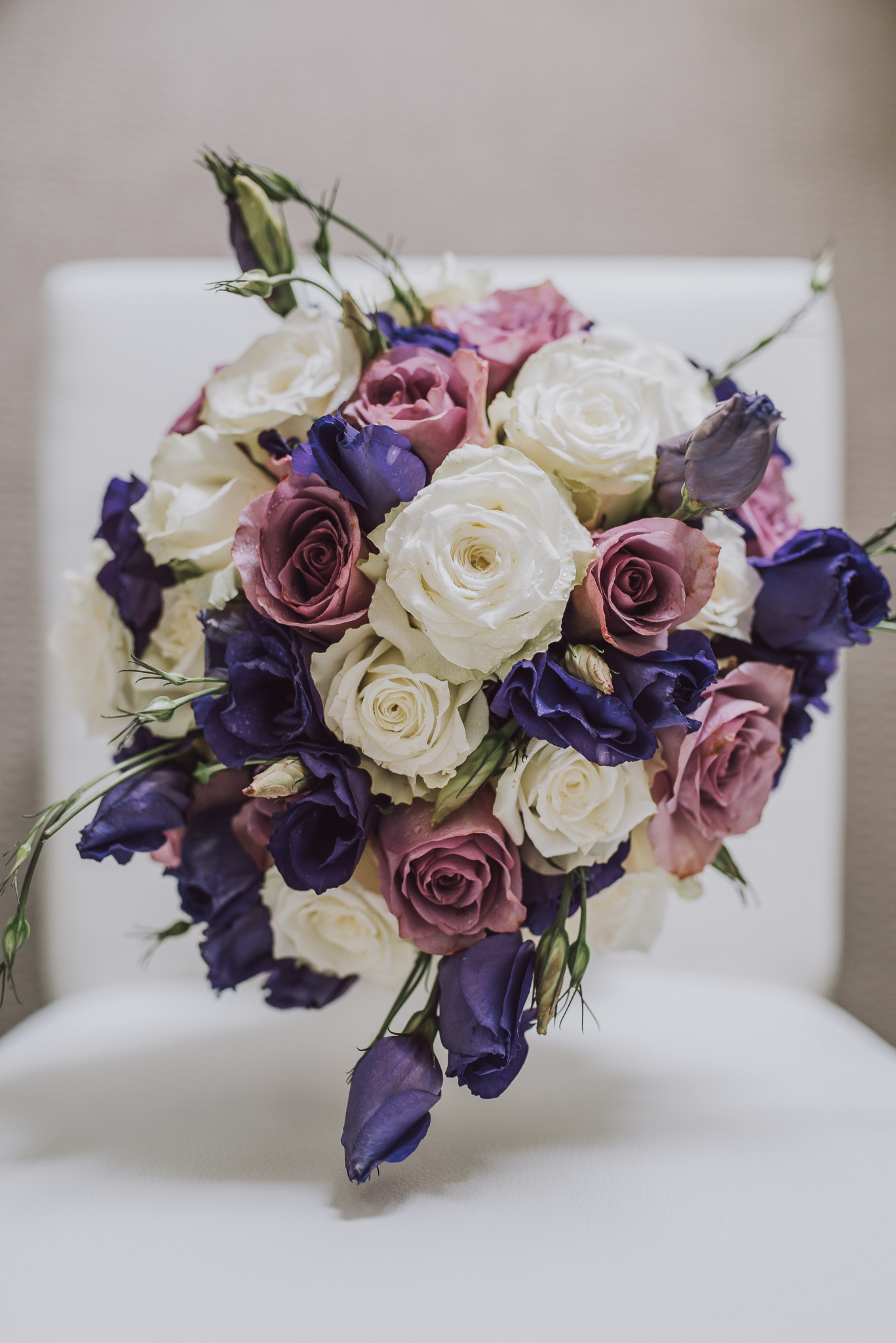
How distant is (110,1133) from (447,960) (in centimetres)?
24

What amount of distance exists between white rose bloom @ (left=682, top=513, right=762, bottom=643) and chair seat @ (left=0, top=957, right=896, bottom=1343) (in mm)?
295

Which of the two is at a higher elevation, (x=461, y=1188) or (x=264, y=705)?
(x=264, y=705)

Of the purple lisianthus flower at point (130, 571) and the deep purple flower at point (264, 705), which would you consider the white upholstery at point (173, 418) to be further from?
the deep purple flower at point (264, 705)

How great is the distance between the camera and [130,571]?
0.60 m

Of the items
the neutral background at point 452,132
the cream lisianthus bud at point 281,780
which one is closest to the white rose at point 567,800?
the cream lisianthus bud at point 281,780

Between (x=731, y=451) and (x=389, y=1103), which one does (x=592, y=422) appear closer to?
(x=731, y=451)

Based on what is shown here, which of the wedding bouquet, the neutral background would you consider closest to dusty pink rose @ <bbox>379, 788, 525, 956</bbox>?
the wedding bouquet

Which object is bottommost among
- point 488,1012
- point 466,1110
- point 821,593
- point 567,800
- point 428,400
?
point 466,1110

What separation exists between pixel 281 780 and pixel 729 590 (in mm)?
270

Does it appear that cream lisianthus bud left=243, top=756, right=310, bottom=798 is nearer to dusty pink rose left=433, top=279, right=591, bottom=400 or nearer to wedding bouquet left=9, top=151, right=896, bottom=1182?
wedding bouquet left=9, top=151, right=896, bottom=1182

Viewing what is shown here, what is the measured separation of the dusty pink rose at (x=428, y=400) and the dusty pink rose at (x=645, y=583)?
100 millimetres

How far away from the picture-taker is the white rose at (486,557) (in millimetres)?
444

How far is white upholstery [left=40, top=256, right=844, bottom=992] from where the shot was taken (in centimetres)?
79

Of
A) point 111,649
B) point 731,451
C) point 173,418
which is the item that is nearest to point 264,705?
point 111,649
